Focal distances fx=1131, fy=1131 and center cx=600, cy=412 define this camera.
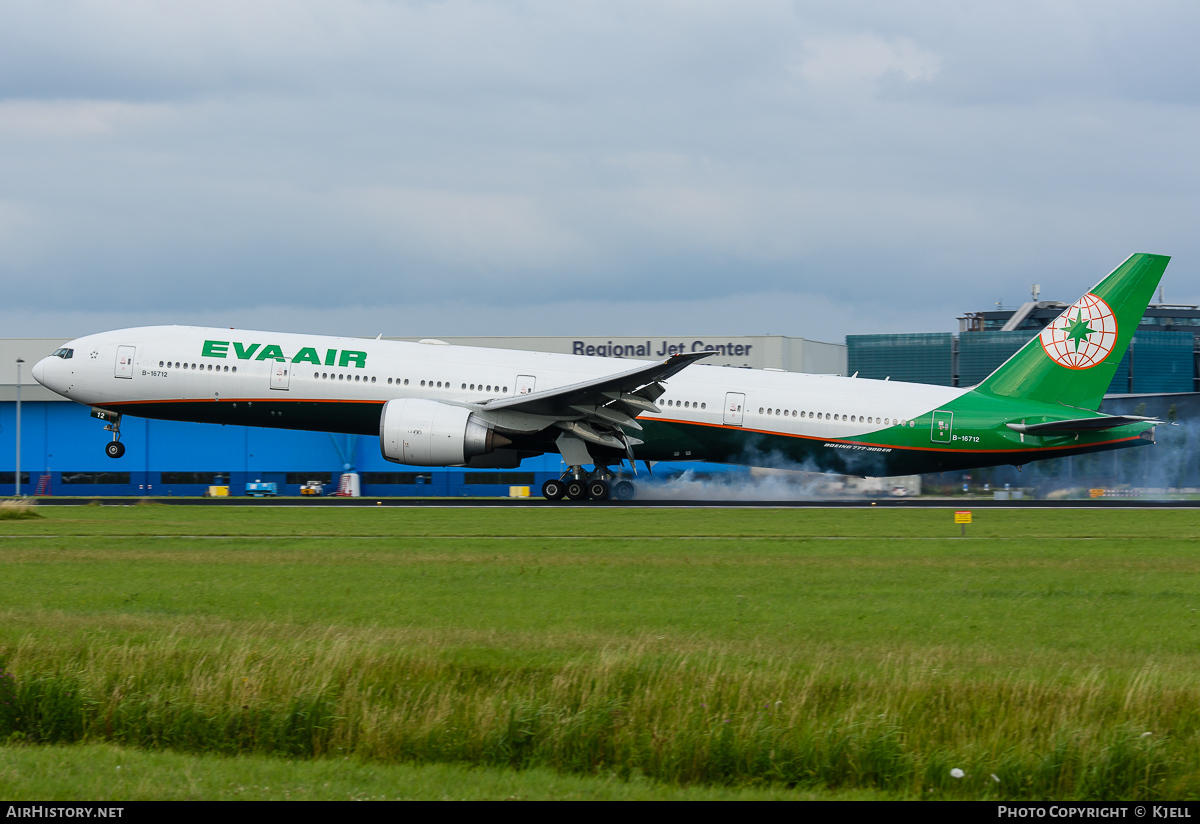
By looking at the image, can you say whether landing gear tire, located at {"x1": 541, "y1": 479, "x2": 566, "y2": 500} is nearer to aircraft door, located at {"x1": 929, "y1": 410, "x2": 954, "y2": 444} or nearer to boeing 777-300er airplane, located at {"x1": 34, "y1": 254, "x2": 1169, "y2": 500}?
boeing 777-300er airplane, located at {"x1": 34, "y1": 254, "x2": 1169, "y2": 500}

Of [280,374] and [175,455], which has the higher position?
[280,374]

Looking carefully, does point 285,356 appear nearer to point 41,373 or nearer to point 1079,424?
point 41,373

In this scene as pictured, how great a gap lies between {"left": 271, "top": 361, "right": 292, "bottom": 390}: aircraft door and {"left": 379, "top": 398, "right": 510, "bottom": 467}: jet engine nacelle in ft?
11.6

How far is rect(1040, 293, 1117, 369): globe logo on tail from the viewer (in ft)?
112

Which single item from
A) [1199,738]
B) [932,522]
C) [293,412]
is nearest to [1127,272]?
[932,522]

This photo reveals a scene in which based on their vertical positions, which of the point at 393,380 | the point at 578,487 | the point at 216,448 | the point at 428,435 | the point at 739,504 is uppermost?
the point at 393,380

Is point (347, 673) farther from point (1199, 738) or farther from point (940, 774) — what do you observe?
point (1199, 738)

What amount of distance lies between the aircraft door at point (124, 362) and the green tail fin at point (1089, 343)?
2654 centimetres

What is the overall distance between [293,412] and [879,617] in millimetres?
24509

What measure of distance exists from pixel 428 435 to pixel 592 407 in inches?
189

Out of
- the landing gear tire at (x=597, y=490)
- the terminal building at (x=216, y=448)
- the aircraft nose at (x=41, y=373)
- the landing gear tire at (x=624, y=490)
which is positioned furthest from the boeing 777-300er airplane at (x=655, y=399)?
the terminal building at (x=216, y=448)

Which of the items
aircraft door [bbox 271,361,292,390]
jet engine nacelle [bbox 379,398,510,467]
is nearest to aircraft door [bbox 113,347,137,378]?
aircraft door [bbox 271,361,292,390]

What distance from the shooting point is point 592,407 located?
108ft

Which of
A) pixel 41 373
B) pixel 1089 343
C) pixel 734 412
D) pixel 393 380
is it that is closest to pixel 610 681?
pixel 734 412
